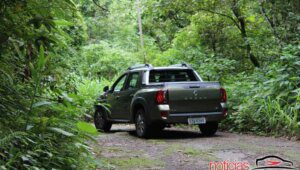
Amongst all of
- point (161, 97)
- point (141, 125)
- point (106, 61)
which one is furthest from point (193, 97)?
point (106, 61)

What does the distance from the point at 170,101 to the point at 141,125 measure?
3.64 ft

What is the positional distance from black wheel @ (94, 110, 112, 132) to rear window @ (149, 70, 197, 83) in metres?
2.39

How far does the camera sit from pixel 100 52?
1127 inches

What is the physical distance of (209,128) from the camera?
1177 cm

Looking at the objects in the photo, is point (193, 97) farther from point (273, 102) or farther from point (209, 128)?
point (273, 102)

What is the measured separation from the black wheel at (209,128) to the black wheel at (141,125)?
5.42ft

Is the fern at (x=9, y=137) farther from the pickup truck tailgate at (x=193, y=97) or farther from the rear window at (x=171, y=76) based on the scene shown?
the rear window at (x=171, y=76)

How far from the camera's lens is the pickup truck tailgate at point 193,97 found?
35.4 feet

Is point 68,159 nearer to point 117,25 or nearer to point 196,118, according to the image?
point 196,118

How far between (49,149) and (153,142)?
575 cm

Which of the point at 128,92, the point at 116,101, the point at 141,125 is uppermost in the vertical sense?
the point at 128,92

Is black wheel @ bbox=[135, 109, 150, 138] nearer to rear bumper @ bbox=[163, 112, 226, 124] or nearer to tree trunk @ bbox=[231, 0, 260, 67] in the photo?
rear bumper @ bbox=[163, 112, 226, 124]

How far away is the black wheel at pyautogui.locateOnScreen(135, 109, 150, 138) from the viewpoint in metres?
11.1

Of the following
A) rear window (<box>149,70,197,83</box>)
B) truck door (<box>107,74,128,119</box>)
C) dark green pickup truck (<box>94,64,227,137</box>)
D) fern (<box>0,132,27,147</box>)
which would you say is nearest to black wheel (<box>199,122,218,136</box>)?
dark green pickup truck (<box>94,64,227,137</box>)
